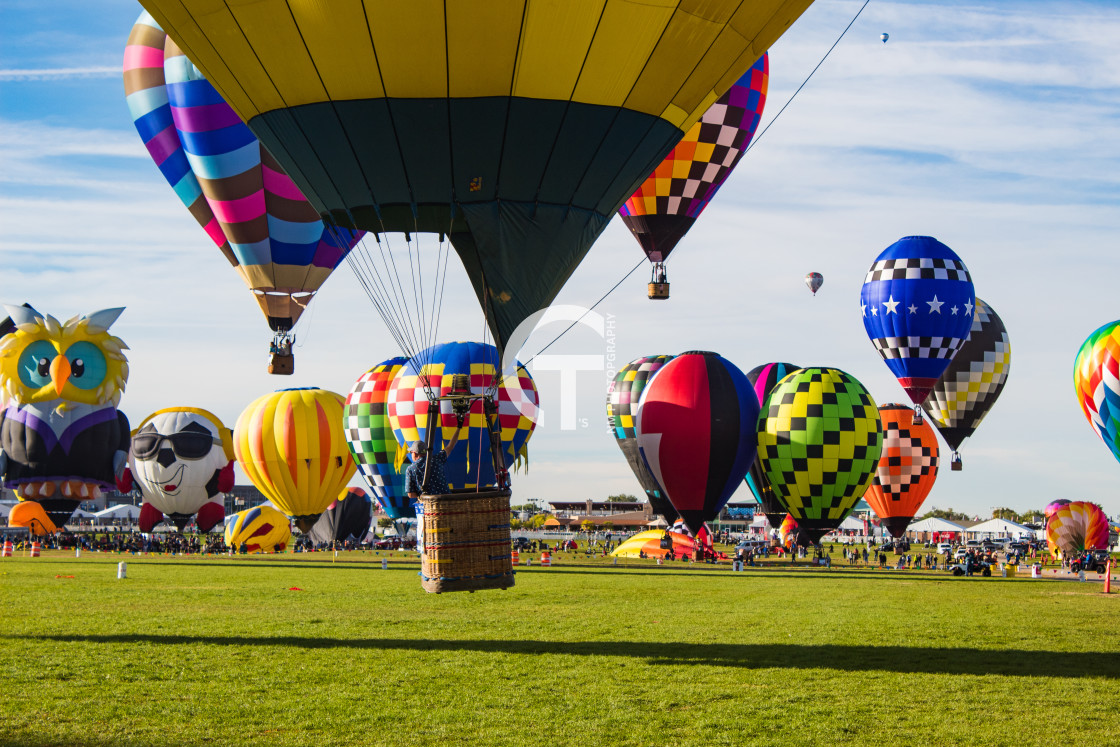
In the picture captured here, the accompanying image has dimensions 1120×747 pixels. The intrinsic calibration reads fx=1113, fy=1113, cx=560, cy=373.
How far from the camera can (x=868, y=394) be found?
99.3 ft

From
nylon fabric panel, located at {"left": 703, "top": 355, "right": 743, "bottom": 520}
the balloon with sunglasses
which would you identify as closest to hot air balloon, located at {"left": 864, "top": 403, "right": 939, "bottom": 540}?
nylon fabric panel, located at {"left": 703, "top": 355, "right": 743, "bottom": 520}

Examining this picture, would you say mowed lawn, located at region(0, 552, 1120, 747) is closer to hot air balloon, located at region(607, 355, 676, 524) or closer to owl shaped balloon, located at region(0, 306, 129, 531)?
hot air balloon, located at region(607, 355, 676, 524)

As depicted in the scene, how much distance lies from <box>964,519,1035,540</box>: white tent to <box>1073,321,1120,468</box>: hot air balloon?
3349cm

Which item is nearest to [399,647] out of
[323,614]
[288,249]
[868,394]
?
[323,614]

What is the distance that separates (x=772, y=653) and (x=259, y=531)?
2400 centimetres

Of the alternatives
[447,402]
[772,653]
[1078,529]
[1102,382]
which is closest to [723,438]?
[447,402]

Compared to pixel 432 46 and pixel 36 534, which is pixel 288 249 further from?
pixel 36 534

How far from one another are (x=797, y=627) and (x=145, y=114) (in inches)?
524

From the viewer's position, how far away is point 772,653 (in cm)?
1004

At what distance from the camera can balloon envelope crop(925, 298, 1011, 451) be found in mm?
36438

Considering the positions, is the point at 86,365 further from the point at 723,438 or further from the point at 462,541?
the point at 462,541

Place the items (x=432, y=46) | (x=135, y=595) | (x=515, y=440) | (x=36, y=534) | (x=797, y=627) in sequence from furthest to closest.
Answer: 1. (x=36, y=534)
2. (x=515, y=440)
3. (x=135, y=595)
4. (x=797, y=627)
5. (x=432, y=46)

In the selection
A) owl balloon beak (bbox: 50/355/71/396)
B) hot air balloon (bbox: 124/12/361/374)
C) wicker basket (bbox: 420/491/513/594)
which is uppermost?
hot air balloon (bbox: 124/12/361/374)

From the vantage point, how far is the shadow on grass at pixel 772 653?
30.6ft
